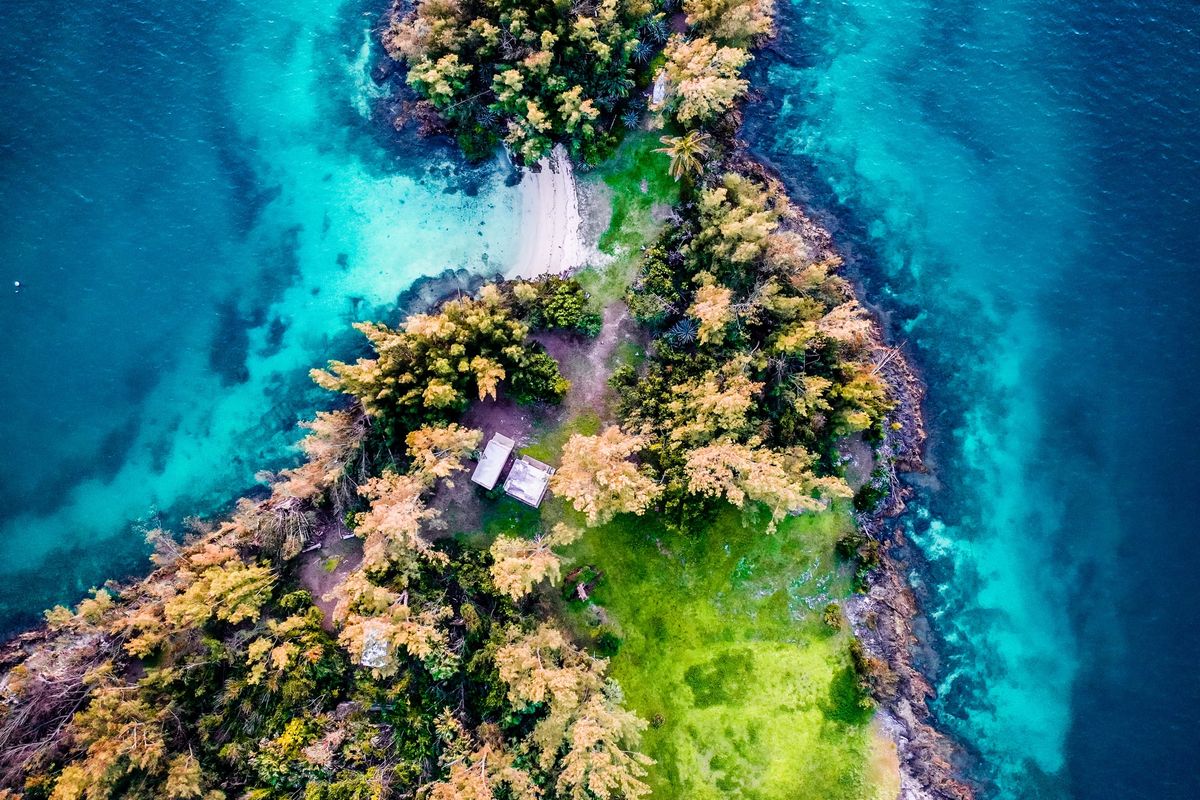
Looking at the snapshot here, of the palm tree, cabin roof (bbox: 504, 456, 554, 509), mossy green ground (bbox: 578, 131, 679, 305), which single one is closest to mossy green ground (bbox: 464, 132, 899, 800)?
cabin roof (bbox: 504, 456, 554, 509)

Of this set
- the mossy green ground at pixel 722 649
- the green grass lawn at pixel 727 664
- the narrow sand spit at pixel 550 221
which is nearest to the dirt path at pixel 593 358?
the mossy green ground at pixel 722 649

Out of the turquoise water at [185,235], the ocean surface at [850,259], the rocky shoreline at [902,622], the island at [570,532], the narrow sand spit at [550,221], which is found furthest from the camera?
the narrow sand spit at [550,221]

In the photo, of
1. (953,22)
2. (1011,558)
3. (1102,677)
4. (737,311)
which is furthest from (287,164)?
(1102,677)

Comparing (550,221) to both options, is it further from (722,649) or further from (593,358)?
(722,649)

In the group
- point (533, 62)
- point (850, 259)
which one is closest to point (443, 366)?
point (533, 62)

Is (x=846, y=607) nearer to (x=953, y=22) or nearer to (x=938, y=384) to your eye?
(x=938, y=384)

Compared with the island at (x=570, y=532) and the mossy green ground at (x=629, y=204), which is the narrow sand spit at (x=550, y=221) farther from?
the mossy green ground at (x=629, y=204)
